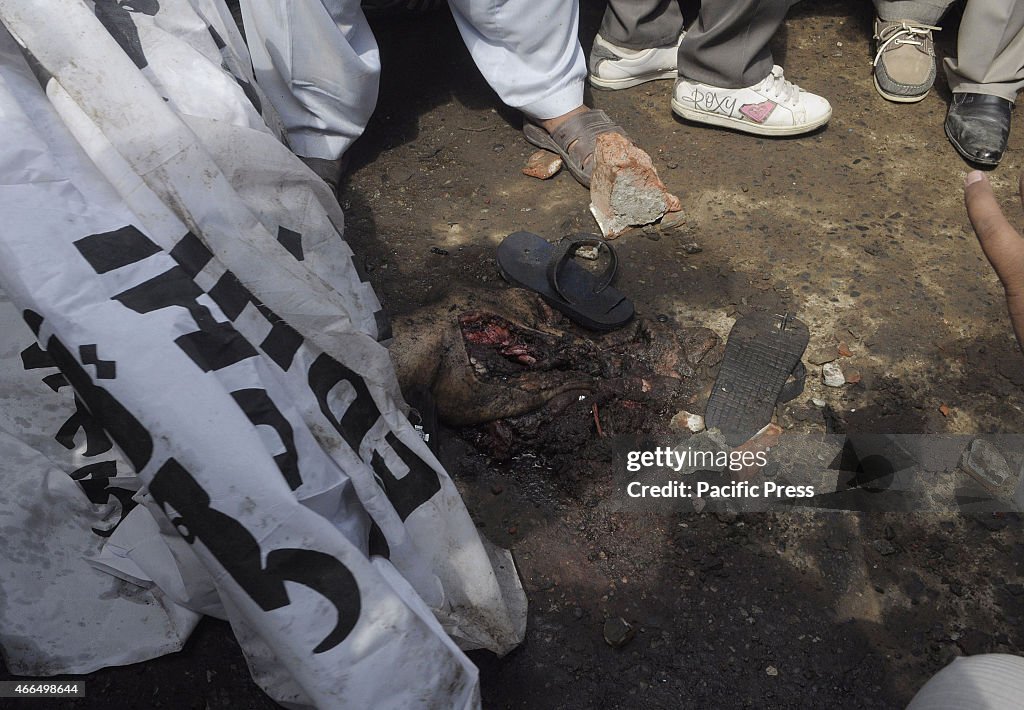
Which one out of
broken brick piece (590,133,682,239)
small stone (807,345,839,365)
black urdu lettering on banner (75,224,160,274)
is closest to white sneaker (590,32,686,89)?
broken brick piece (590,133,682,239)

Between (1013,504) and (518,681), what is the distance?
1.42m

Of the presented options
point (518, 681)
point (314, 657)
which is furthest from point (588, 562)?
point (314, 657)

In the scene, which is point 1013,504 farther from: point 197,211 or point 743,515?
point 197,211

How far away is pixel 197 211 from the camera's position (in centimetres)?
150

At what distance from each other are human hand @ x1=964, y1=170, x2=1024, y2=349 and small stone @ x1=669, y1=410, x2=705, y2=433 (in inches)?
36.6

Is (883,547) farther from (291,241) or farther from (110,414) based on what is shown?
(110,414)

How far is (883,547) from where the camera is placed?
5.97 ft

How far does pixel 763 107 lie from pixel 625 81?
26.7 inches

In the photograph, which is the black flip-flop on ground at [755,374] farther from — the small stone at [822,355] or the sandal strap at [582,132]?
the sandal strap at [582,132]

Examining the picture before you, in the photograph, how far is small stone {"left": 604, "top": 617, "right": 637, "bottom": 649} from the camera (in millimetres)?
1684

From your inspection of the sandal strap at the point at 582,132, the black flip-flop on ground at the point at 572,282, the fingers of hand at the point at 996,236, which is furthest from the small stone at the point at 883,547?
the sandal strap at the point at 582,132

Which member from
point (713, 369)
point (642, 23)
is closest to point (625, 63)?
point (642, 23)

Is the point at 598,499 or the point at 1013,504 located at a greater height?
the point at 598,499

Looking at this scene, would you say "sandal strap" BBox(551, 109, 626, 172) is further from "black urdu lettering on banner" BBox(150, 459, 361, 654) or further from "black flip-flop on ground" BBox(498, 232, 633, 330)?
"black urdu lettering on banner" BBox(150, 459, 361, 654)
